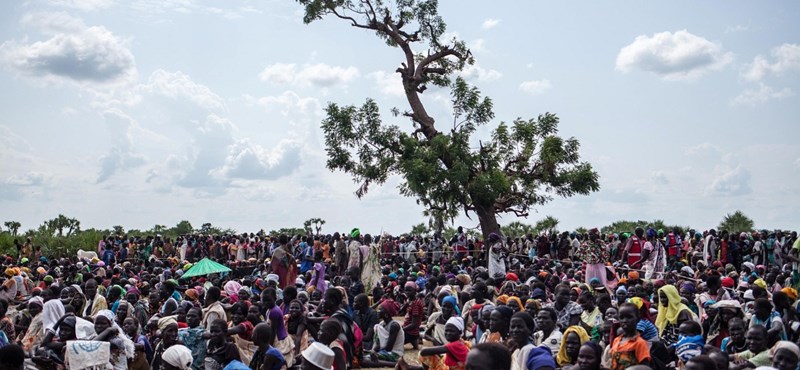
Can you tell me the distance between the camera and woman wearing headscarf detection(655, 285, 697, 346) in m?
9.05

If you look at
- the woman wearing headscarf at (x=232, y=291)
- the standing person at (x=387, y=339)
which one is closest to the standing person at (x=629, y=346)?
the standing person at (x=387, y=339)

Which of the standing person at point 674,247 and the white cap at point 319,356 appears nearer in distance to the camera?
the white cap at point 319,356

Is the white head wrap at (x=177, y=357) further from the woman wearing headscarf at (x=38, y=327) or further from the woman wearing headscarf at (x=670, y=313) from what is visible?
the woman wearing headscarf at (x=670, y=313)

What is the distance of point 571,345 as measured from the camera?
712 cm

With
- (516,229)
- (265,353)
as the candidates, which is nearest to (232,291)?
(265,353)

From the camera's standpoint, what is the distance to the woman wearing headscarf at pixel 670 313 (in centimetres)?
905

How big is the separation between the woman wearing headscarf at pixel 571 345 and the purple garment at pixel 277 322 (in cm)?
337

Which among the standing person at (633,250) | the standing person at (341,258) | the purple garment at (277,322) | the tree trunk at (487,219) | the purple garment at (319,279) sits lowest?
the purple garment at (277,322)

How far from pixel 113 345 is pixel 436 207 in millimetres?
16798

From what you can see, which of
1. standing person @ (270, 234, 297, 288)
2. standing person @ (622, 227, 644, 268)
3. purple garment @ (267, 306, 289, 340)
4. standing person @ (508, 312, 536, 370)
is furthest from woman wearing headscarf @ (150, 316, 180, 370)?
standing person @ (622, 227, 644, 268)

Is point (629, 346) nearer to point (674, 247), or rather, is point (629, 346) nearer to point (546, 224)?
point (674, 247)

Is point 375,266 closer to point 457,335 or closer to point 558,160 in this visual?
point 558,160

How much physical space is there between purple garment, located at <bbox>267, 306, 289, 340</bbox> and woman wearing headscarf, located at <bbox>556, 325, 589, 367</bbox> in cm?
337

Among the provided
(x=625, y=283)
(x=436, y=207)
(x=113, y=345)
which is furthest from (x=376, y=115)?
(x=113, y=345)
